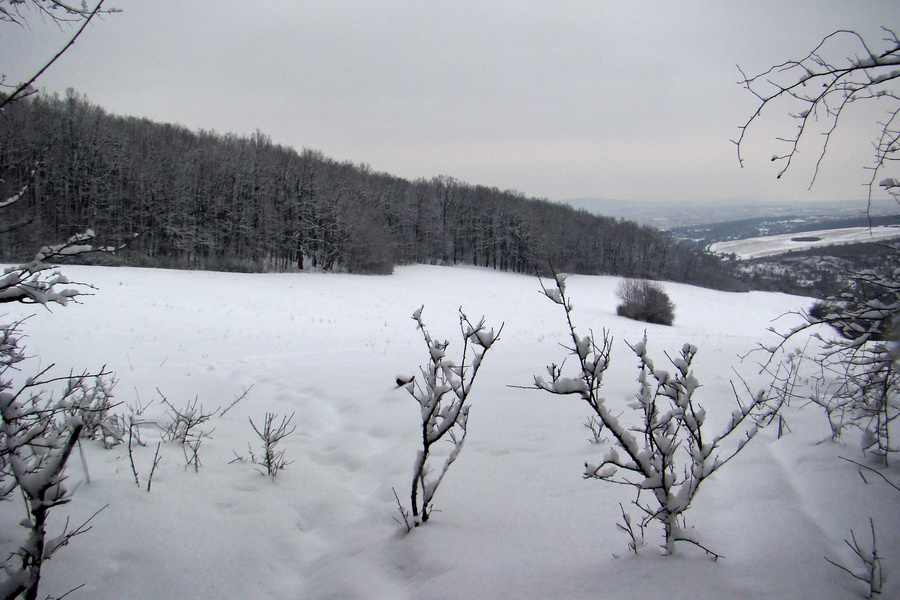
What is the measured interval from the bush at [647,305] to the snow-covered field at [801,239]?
22.1 feet

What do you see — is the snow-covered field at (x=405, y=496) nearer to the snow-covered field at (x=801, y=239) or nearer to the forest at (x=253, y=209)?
the snow-covered field at (x=801, y=239)

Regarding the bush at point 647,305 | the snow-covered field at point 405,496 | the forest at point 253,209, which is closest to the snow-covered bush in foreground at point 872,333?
the snow-covered field at point 405,496

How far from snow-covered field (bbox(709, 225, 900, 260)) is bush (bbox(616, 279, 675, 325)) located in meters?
6.72

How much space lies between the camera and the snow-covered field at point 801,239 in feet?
9.16

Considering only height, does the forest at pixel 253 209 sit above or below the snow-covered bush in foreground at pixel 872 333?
above

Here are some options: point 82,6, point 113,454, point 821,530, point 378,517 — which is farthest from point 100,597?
point 821,530

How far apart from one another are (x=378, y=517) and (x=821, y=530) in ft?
9.62

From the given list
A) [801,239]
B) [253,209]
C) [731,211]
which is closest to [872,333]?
[801,239]

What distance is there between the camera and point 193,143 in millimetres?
42031

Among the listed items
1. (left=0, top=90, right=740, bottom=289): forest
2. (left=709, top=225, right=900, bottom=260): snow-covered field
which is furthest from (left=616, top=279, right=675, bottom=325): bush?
(left=0, top=90, right=740, bottom=289): forest

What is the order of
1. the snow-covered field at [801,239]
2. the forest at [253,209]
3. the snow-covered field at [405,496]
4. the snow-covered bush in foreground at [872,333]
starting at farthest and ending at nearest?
the forest at [253,209] → the snow-covered field at [801,239] → the snow-covered bush in foreground at [872,333] → the snow-covered field at [405,496]

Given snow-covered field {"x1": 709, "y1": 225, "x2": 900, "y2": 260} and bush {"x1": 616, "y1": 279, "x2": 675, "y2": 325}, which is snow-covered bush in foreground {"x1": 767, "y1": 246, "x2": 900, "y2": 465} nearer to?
snow-covered field {"x1": 709, "y1": 225, "x2": 900, "y2": 260}

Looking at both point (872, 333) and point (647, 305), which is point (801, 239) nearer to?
point (647, 305)

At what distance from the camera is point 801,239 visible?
19.8 meters
